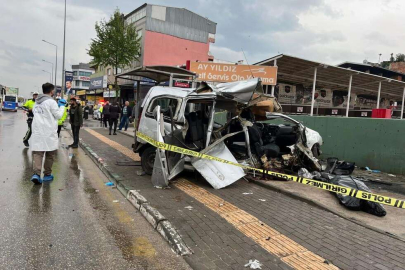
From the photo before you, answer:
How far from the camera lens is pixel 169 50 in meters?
35.0

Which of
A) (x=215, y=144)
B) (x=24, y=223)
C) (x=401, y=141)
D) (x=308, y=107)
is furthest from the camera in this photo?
(x=308, y=107)

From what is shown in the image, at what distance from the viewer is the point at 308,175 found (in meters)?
6.38

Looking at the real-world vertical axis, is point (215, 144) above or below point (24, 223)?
above

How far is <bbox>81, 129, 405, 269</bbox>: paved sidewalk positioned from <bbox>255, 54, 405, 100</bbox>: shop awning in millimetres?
9106

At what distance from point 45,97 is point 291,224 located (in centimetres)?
510

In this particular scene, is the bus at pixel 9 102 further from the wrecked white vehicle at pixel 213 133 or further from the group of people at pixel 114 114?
the wrecked white vehicle at pixel 213 133

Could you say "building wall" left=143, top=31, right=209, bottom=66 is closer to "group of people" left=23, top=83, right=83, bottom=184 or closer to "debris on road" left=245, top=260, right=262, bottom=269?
"group of people" left=23, top=83, right=83, bottom=184

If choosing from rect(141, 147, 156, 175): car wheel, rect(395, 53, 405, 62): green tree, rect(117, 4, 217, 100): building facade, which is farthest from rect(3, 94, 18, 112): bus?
rect(395, 53, 405, 62): green tree

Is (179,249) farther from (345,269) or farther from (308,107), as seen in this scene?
(308,107)

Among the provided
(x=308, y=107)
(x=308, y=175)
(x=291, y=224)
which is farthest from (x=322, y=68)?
(x=291, y=224)

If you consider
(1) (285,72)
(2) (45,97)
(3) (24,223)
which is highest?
(1) (285,72)

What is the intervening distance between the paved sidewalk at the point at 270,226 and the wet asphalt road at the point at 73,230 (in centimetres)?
42

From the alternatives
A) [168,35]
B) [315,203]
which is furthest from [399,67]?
[315,203]

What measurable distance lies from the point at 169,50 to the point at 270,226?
110ft
